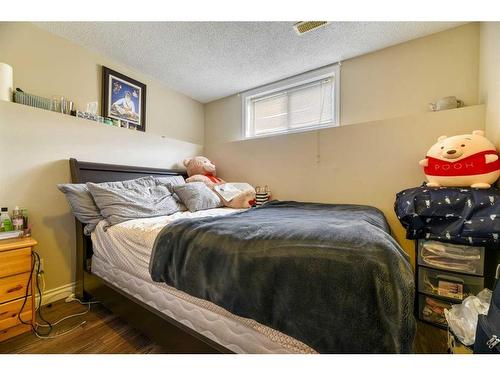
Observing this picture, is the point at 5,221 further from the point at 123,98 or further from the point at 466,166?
the point at 466,166

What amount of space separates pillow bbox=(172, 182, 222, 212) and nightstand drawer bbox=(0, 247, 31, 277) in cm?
107

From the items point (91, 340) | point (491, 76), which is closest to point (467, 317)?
point (491, 76)

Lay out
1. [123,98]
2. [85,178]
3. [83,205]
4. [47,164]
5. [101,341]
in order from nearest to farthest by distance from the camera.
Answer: [101,341] < [83,205] < [47,164] < [85,178] < [123,98]

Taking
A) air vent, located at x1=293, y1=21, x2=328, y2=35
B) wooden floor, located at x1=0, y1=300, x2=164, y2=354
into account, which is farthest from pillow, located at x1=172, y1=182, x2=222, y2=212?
air vent, located at x1=293, y1=21, x2=328, y2=35

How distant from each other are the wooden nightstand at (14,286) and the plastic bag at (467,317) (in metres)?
2.32

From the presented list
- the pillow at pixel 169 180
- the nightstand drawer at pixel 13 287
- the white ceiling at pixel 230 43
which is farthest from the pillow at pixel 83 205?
the white ceiling at pixel 230 43

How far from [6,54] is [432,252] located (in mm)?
3446

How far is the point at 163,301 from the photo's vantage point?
1.13m

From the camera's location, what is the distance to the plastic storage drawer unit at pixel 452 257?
1.26 metres

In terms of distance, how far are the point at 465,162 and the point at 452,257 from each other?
617mm

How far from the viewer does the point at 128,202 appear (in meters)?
1.59

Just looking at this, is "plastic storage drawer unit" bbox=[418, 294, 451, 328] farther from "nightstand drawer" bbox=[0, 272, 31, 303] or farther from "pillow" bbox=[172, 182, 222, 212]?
"nightstand drawer" bbox=[0, 272, 31, 303]
